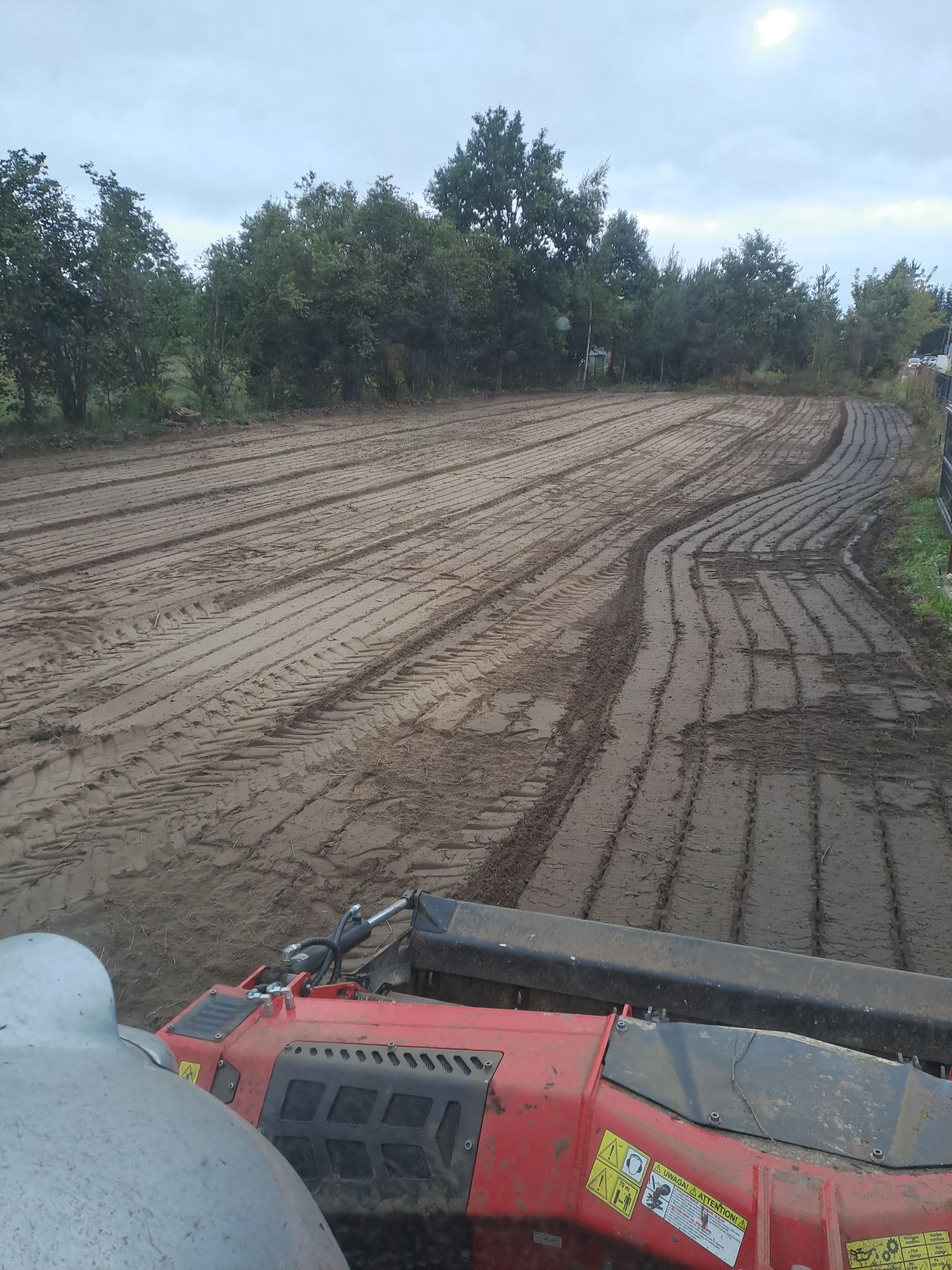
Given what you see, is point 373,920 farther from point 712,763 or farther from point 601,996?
point 712,763

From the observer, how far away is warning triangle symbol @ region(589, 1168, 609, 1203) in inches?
60.4

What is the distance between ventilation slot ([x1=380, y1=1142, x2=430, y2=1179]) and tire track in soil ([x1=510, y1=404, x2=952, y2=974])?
2.33 metres

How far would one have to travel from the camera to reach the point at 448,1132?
166cm

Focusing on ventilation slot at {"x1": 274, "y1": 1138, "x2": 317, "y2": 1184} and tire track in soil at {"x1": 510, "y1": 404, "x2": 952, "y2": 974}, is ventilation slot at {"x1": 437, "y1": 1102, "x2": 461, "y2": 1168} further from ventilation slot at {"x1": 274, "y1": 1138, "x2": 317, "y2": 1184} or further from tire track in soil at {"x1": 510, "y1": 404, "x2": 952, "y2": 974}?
tire track in soil at {"x1": 510, "y1": 404, "x2": 952, "y2": 974}

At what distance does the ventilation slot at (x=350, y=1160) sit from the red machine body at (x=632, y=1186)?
67mm

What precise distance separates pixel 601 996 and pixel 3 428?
1630cm

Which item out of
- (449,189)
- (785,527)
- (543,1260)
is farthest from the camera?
(449,189)

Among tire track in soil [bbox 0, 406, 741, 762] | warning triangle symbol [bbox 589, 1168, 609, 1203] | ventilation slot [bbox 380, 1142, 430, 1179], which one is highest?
warning triangle symbol [bbox 589, 1168, 609, 1203]

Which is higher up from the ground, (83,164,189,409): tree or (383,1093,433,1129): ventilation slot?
(83,164,189,409): tree

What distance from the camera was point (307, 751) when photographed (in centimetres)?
538

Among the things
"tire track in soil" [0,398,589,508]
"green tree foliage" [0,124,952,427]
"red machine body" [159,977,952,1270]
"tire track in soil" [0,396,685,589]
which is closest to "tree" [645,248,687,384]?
"green tree foliage" [0,124,952,427]

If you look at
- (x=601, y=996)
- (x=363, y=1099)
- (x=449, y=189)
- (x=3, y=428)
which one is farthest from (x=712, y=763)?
(x=449, y=189)

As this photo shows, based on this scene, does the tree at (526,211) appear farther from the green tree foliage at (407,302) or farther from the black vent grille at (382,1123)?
the black vent grille at (382,1123)

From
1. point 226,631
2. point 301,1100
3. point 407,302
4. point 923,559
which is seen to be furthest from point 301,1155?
point 407,302
